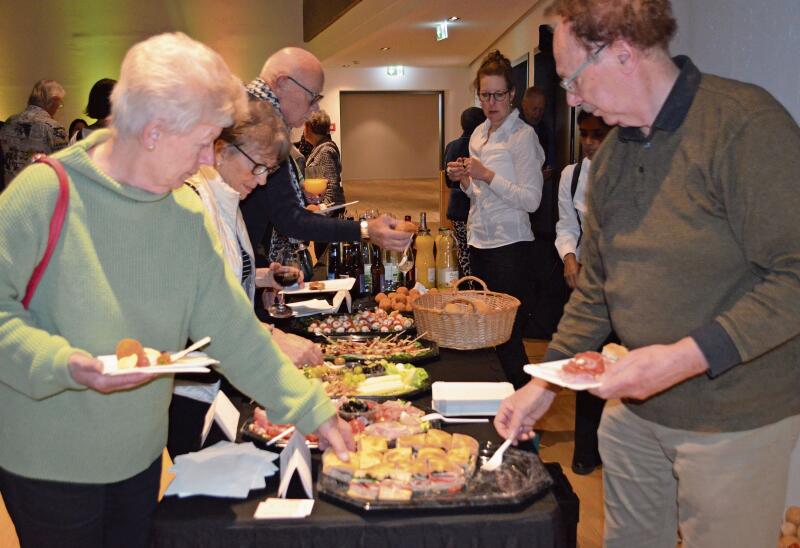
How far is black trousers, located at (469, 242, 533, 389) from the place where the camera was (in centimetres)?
368

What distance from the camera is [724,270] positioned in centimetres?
136

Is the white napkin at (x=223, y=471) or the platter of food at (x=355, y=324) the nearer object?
the white napkin at (x=223, y=471)

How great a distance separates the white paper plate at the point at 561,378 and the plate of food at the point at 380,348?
0.83 meters

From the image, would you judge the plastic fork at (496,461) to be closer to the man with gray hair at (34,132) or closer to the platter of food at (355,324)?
the platter of food at (355,324)

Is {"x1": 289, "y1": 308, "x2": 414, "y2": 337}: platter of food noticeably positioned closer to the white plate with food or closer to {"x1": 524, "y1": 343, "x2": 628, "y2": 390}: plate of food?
the white plate with food

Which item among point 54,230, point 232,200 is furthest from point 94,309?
point 232,200

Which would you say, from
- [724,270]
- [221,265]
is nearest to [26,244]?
[221,265]

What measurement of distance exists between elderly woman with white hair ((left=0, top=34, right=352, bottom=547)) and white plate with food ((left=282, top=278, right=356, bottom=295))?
157cm

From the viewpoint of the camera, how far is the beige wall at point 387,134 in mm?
22578

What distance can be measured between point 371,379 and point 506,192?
5.78 ft

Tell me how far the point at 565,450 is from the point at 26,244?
110 inches

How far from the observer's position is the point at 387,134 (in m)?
22.8

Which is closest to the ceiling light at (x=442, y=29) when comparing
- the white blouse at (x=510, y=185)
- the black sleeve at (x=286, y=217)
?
the white blouse at (x=510, y=185)

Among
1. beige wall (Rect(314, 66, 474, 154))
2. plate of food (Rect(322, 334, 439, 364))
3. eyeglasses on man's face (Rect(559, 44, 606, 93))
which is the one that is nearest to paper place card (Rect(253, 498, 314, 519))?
plate of food (Rect(322, 334, 439, 364))
